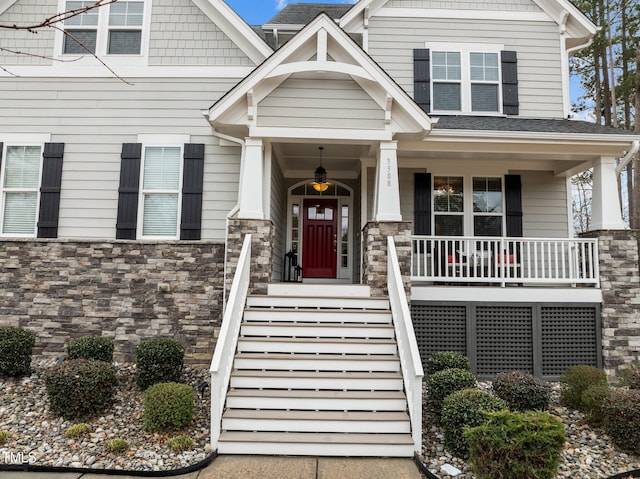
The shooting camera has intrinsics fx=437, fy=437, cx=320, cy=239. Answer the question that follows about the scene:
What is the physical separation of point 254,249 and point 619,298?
6.05 metres

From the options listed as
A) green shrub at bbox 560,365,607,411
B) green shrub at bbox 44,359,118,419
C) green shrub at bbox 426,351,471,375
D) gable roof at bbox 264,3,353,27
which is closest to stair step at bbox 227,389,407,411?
green shrub at bbox 426,351,471,375

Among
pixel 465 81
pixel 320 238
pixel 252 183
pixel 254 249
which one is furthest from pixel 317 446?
pixel 465 81

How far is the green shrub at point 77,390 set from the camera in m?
5.27

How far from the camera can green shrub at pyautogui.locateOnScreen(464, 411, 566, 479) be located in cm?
360

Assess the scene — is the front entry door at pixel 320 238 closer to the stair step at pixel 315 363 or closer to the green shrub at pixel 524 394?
the stair step at pixel 315 363

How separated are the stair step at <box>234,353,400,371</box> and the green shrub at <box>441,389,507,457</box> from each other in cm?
91

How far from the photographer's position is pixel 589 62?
16.3 m

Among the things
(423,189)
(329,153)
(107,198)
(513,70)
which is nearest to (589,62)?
(513,70)

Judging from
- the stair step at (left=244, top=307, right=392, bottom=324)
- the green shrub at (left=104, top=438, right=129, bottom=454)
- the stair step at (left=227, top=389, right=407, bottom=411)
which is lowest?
the green shrub at (left=104, top=438, right=129, bottom=454)

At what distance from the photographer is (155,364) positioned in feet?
20.0

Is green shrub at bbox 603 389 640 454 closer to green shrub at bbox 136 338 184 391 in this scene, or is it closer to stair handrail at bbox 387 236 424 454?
stair handrail at bbox 387 236 424 454

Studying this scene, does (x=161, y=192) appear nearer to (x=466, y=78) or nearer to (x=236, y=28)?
(x=236, y=28)

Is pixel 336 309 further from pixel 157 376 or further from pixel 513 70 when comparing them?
pixel 513 70

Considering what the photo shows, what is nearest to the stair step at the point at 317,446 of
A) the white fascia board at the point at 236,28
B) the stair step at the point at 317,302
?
the stair step at the point at 317,302
